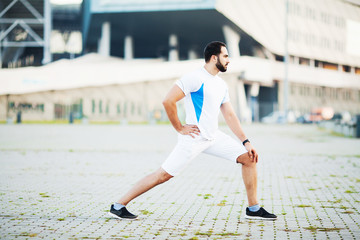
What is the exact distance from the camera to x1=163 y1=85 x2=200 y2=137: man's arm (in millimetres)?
5102

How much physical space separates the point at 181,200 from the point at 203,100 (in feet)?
6.85

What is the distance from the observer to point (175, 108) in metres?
5.18

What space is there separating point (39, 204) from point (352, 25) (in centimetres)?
7782

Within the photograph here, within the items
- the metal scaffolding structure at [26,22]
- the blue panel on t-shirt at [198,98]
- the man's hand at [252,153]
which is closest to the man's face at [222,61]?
the blue panel on t-shirt at [198,98]

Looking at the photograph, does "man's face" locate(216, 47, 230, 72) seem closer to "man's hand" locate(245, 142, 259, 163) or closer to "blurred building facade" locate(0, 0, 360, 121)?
Result: "man's hand" locate(245, 142, 259, 163)

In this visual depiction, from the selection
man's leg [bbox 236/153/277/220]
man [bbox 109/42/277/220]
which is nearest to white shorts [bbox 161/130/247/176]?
man [bbox 109/42/277/220]

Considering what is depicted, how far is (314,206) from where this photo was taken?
651cm

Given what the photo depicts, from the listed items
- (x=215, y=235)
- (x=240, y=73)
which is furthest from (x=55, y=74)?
(x=215, y=235)

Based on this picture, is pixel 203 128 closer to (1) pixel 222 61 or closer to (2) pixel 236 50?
(1) pixel 222 61

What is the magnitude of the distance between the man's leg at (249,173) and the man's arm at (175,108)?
1.84 feet

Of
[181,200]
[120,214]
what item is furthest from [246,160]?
[181,200]

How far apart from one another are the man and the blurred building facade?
4492cm

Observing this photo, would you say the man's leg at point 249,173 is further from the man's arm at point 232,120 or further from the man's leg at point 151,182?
the man's leg at point 151,182

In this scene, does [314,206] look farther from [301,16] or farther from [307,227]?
[301,16]
